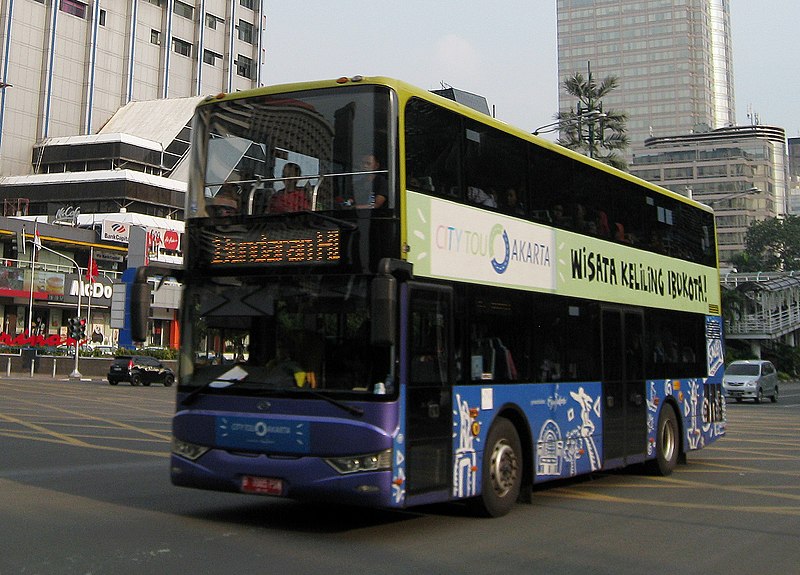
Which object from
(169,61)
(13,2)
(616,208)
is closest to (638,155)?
(169,61)

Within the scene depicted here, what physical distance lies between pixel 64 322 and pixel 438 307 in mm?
61254

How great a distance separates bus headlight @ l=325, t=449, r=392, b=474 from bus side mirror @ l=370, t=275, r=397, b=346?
109cm

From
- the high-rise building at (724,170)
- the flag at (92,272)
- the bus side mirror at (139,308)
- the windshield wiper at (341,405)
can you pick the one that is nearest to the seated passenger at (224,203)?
the bus side mirror at (139,308)

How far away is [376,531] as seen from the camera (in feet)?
30.3

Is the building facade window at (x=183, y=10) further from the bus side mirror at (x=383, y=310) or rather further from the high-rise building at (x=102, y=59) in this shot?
the bus side mirror at (x=383, y=310)

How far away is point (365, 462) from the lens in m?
8.39

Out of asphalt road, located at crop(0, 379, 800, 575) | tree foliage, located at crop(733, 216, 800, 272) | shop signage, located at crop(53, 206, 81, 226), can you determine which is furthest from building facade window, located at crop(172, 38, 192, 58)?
asphalt road, located at crop(0, 379, 800, 575)

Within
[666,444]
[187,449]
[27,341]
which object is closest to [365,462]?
[187,449]

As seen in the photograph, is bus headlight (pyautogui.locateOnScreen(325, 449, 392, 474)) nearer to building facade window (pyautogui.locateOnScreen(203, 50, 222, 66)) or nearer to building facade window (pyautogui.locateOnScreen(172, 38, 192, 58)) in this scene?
building facade window (pyautogui.locateOnScreen(172, 38, 192, 58))

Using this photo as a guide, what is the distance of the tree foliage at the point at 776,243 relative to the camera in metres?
121

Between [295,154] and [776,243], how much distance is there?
410 feet

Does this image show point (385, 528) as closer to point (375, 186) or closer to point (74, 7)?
point (375, 186)

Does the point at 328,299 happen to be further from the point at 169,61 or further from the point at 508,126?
the point at 169,61

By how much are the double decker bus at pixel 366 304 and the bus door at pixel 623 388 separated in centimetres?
143
